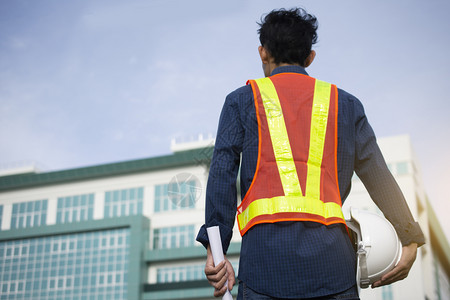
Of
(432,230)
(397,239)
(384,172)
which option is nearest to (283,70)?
(384,172)

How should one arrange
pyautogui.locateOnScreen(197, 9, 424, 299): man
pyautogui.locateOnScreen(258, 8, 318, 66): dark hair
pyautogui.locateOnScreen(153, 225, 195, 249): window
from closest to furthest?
pyautogui.locateOnScreen(197, 9, 424, 299): man, pyautogui.locateOnScreen(258, 8, 318, 66): dark hair, pyautogui.locateOnScreen(153, 225, 195, 249): window

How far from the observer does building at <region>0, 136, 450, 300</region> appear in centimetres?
3894

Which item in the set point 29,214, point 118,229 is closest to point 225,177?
point 118,229

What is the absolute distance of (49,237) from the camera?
140 ft

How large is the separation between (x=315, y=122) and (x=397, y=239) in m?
0.57

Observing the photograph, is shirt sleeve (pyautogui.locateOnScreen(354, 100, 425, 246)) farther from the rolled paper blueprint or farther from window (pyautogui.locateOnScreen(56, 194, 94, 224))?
window (pyautogui.locateOnScreen(56, 194, 94, 224))

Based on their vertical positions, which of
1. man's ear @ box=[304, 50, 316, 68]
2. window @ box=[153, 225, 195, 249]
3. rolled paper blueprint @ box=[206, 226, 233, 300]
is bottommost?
rolled paper blueprint @ box=[206, 226, 233, 300]

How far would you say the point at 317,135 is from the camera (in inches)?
95.2

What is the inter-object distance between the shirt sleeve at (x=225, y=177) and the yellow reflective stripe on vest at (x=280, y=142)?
5.4 inches

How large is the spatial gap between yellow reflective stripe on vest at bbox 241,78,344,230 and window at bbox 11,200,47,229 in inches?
1760

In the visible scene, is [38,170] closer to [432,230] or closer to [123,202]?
[123,202]

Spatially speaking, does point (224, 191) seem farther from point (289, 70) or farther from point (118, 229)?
point (118, 229)

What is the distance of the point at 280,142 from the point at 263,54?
1.81ft

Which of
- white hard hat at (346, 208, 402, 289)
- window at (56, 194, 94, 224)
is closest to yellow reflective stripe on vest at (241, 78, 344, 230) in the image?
white hard hat at (346, 208, 402, 289)
